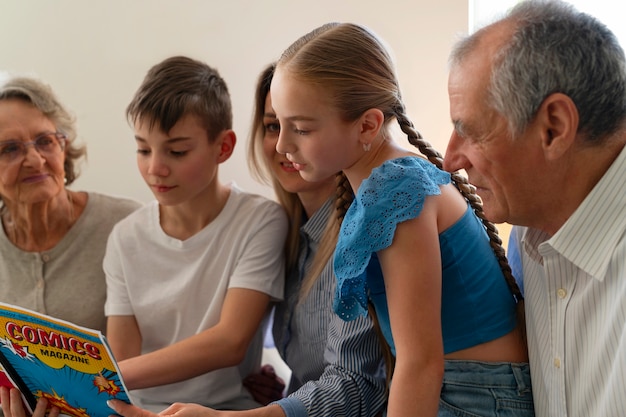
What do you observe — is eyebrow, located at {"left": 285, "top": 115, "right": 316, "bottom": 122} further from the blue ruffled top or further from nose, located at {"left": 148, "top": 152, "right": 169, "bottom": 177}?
nose, located at {"left": 148, "top": 152, "right": 169, "bottom": 177}

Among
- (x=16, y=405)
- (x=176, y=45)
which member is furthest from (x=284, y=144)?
(x=176, y=45)

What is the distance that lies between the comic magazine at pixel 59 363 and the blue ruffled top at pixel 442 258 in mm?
413

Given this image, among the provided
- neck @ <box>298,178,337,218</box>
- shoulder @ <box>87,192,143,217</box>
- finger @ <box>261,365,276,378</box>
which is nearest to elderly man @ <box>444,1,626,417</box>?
neck @ <box>298,178,337,218</box>

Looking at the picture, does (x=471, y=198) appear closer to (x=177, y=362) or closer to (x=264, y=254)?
(x=264, y=254)

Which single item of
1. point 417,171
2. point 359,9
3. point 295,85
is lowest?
point 417,171

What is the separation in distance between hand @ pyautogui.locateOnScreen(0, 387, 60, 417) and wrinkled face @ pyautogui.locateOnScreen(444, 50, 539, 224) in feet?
2.96

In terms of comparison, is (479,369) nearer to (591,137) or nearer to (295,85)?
(591,137)

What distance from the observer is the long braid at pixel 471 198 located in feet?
4.40

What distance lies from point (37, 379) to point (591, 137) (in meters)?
1.05

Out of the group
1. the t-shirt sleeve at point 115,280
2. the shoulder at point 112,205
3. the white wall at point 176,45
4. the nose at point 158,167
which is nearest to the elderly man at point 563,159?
the nose at point 158,167

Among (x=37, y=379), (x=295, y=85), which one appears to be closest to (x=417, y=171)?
(x=295, y=85)

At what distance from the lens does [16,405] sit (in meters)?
1.48

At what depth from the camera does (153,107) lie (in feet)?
5.50

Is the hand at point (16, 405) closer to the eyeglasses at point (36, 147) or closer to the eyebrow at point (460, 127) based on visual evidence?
the eyeglasses at point (36, 147)
